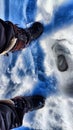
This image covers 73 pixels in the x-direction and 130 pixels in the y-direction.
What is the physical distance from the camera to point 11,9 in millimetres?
1862

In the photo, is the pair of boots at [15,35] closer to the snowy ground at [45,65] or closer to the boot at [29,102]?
the snowy ground at [45,65]

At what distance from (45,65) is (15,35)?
13.4 inches

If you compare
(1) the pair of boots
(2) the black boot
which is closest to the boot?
(2) the black boot

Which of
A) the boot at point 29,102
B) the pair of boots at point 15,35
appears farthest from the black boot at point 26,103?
the pair of boots at point 15,35

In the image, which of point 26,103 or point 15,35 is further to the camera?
point 26,103

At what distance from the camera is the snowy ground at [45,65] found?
167 cm

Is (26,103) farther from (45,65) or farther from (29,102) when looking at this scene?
(45,65)

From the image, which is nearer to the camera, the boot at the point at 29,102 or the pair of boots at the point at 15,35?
the pair of boots at the point at 15,35

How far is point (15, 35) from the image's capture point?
1.55m

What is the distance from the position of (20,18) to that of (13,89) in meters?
0.45

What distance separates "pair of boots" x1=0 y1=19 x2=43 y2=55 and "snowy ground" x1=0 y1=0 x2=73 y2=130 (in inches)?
2.2

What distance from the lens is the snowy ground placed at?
5.48ft

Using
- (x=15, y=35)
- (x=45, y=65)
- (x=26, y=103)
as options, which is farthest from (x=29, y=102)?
(x=15, y=35)

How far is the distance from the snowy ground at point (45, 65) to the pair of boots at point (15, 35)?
55 millimetres
